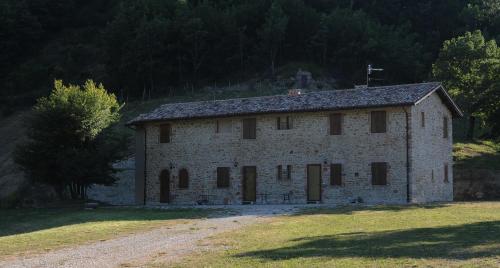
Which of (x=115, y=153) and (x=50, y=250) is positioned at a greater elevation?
(x=115, y=153)

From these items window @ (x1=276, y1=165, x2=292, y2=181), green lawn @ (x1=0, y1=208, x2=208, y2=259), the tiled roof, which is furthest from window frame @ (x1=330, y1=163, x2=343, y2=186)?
green lawn @ (x1=0, y1=208, x2=208, y2=259)

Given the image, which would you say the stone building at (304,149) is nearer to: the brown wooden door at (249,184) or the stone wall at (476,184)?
the brown wooden door at (249,184)

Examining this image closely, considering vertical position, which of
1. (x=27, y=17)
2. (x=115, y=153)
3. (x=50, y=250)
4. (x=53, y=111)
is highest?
(x=27, y=17)

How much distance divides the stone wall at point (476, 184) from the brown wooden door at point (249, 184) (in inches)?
522

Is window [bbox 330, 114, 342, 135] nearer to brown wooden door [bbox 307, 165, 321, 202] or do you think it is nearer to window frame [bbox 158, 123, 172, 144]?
brown wooden door [bbox 307, 165, 321, 202]

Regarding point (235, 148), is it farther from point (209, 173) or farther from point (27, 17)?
point (27, 17)

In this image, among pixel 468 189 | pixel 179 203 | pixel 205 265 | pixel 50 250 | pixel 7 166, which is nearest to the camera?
pixel 205 265

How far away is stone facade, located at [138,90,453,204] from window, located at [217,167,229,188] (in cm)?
26

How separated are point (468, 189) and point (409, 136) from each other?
11.9 metres

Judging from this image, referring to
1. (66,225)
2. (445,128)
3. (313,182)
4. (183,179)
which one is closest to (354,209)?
(313,182)

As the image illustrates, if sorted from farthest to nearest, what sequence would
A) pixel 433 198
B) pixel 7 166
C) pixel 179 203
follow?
pixel 7 166, pixel 179 203, pixel 433 198

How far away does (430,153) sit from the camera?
34562 mm

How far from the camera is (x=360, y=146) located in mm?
33000

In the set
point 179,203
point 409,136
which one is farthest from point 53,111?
point 409,136
